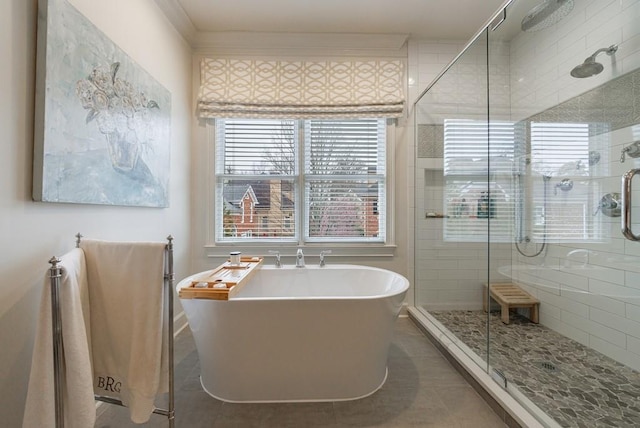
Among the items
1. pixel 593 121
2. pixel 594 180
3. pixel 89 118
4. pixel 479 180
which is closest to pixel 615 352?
pixel 594 180

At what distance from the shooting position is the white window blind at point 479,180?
7.16 ft

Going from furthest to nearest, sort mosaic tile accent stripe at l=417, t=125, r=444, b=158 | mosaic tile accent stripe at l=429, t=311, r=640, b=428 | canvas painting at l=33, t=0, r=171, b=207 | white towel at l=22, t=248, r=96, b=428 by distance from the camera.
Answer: mosaic tile accent stripe at l=417, t=125, r=444, b=158 < mosaic tile accent stripe at l=429, t=311, r=640, b=428 < canvas painting at l=33, t=0, r=171, b=207 < white towel at l=22, t=248, r=96, b=428

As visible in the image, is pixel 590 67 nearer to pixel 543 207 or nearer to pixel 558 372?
pixel 543 207

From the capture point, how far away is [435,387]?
1.62 m

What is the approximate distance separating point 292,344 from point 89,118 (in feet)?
4.93

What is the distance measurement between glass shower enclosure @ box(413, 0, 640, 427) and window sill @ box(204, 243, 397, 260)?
49 centimetres

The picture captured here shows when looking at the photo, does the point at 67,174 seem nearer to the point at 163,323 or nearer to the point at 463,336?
the point at 163,323

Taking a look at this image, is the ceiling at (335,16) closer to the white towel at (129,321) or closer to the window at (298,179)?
the window at (298,179)

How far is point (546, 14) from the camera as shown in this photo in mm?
A: 2027

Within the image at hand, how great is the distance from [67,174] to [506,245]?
2.78 m

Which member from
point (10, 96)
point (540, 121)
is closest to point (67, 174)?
point (10, 96)

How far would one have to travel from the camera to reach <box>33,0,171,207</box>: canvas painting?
3.58 feet

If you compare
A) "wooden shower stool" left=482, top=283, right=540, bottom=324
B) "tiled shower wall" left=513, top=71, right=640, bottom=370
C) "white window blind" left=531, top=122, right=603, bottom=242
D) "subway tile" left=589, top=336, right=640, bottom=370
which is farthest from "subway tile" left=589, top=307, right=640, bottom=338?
"white window blind" left=531, top=122, right=603, bottom=242

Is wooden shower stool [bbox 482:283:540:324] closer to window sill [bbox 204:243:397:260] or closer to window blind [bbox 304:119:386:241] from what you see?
window sill [bbox 204:243:397:260]
